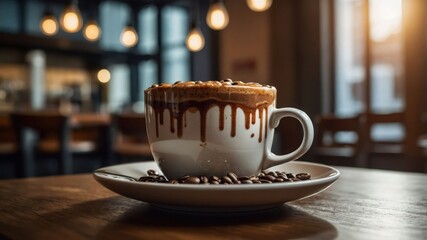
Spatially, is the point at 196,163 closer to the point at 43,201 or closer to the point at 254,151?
the point at 254,151

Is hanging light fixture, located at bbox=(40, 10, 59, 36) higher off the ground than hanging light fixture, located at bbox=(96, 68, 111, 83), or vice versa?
hanging light fixture, located at bbox=(40, 10, 59, 36)

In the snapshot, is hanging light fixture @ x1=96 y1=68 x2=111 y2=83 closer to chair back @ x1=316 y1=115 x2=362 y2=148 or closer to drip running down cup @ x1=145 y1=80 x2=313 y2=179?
chair back @ x1=316 y1=115 x2=362 y2=148

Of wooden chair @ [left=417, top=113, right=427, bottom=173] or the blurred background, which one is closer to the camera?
the blurred background

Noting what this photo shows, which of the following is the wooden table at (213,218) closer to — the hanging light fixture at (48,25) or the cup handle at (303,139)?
the cup handle at (303,139)

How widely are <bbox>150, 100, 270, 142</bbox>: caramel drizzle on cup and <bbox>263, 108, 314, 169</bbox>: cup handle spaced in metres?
0.02

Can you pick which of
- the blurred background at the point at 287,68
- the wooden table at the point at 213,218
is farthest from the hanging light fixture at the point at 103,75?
the wooden table at the point at 213,218

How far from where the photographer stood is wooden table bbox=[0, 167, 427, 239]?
1.41ft

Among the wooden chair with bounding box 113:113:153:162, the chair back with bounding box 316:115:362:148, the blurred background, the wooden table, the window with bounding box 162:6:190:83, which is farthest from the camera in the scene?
the window with bounding box 162:6:190:83

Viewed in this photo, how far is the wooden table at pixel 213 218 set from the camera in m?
0.43

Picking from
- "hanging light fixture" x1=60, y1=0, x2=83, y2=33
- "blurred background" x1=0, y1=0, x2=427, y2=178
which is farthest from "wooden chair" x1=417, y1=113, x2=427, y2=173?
"hanging light fixture" x1=60, y1=0, x2=83, y2=33

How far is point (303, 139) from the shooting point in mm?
654

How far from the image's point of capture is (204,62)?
21.6ft

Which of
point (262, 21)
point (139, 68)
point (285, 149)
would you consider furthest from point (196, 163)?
point (139, 68)

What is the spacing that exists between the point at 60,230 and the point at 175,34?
8.62 m
